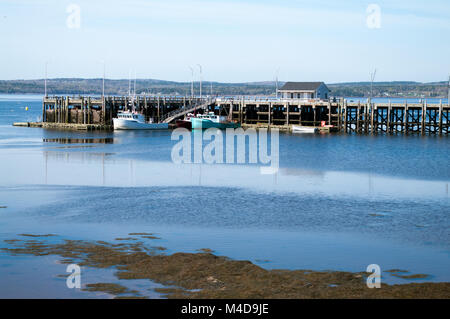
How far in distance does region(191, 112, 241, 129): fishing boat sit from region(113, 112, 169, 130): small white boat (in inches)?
178

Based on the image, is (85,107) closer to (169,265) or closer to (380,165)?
(380,165)

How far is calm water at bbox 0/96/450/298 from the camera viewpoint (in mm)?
20359

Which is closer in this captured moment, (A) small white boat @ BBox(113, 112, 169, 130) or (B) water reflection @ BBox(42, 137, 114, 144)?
(B) water reflection @ BBox(42, 137, 114, 144)

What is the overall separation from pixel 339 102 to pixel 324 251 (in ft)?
217

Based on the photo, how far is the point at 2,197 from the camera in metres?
30.9

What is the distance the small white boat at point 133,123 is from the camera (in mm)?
85625

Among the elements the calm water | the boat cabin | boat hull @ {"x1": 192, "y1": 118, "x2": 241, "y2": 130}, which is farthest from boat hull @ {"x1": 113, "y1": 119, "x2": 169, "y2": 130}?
the calm water

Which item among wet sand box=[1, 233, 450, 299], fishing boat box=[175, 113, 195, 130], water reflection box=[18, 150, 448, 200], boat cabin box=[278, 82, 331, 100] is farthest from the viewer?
boat cabin box=[278, 82, 331, 100]

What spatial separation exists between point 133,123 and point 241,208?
2321 inches

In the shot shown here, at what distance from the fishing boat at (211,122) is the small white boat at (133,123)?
453 cm

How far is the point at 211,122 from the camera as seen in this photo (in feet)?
290

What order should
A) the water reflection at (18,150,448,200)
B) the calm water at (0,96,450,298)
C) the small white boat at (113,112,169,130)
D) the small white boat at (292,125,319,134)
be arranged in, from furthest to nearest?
1. the small white boat at (113,112,169,130)
2. the small white boat at (292,125,319,134)
3. the water reflection at (18,150,448,200)
4. the calm water at (0,96,450,298)

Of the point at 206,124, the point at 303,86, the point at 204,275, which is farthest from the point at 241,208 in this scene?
Answer: the point at 303,86

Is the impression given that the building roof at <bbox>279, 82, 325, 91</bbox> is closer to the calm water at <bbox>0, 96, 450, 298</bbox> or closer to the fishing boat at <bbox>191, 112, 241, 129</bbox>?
the fishing boat at <bbox>191, 112, 241, 129</bbox>
